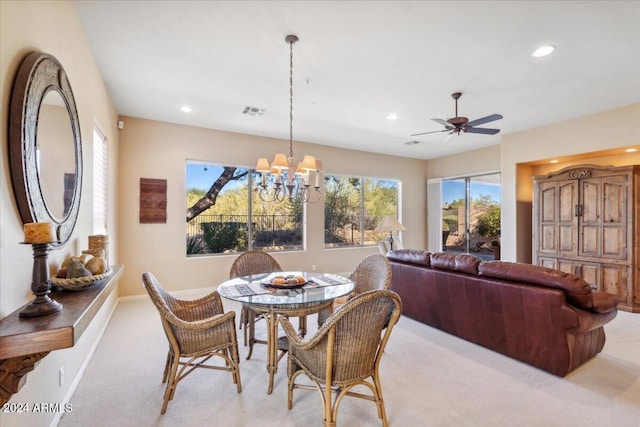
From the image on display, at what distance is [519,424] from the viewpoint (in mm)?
1992

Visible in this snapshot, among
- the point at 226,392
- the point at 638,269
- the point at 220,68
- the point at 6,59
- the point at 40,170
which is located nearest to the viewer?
the point at 6,59

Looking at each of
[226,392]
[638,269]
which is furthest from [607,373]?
[226,392]

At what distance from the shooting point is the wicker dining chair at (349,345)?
1.75 m

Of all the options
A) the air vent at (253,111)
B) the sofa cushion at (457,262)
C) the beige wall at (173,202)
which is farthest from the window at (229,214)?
the sofa cushion at (457,262)

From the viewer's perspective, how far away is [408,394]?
7.63ft

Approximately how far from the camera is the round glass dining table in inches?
87.4

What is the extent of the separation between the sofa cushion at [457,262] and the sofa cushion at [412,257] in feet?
0.29

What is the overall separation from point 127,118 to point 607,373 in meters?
6.64

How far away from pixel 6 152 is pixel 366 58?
9.43 ft

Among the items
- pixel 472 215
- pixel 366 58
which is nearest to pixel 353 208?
pixel 472 215

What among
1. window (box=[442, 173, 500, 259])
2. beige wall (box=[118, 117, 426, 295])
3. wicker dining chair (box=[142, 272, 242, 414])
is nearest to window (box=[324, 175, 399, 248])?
beige wall (box=[118, 117, 426, 295])

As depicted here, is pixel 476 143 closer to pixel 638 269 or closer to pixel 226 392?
pixel 638 269

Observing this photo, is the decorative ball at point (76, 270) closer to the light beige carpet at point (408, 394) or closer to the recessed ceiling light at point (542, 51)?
the light beige carpet at point (408, 394)

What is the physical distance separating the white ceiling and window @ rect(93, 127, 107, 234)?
29.0 inches
